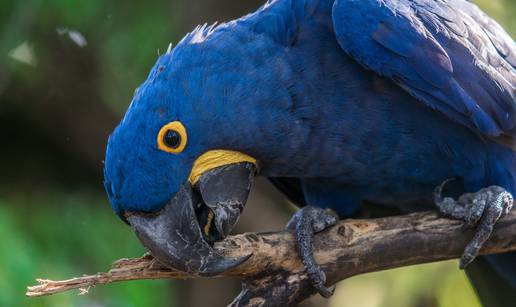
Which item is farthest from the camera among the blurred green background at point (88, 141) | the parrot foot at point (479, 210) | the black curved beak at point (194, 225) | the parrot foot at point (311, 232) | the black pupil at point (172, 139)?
the blurred green background at point (88, 141)

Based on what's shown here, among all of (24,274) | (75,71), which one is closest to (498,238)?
(24,274)

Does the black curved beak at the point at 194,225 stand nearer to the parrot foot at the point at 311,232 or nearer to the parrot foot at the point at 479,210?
the parrot foot at the point at 311,232

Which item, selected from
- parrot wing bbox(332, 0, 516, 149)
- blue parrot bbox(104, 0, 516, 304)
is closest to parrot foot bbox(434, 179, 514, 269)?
blue parrot bbox(104, 0, 516, 304)

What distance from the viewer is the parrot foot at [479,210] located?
324cm

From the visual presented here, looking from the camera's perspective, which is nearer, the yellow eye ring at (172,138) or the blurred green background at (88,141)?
the yellow eye ring at (172,138)

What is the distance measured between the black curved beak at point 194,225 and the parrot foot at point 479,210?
87 centimetres

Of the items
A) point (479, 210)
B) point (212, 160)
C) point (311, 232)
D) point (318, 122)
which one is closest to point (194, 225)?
point (212, 160)

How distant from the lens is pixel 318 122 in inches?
129

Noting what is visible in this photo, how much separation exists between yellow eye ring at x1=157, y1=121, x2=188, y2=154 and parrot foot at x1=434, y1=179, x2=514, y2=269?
3.54 ft

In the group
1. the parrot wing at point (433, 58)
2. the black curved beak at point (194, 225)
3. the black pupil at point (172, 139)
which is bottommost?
the black curved beak at point (194, 225)

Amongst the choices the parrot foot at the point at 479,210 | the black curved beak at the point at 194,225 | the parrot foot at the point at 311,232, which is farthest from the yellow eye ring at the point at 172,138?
the parrot foot at the point at 479,210

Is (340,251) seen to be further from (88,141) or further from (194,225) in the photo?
(88,141)

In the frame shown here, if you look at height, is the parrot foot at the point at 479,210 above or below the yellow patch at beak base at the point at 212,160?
below

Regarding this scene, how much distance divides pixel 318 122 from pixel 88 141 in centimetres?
212
